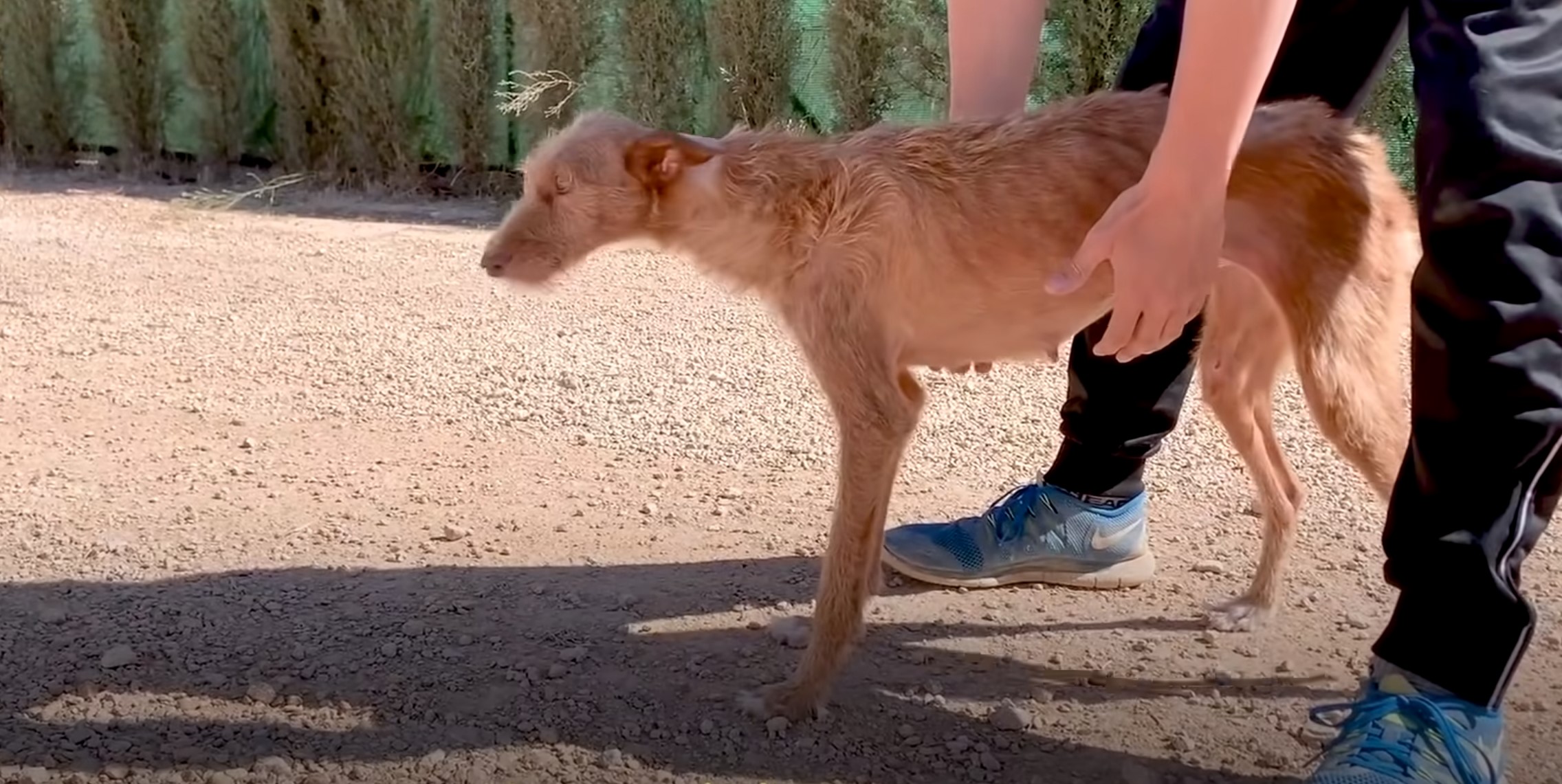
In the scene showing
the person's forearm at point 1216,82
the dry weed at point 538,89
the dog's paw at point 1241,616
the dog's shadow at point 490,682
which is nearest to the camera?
the person's forearm at point 1216,82

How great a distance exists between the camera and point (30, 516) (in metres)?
4.04

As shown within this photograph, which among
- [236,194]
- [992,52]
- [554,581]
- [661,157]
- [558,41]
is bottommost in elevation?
[236,194]

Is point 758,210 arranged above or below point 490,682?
above

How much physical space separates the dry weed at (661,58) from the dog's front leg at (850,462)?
23.1 feet

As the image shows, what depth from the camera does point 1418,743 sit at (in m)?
2.52

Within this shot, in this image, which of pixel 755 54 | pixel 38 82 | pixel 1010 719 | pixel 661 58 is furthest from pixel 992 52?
pixel 38 82

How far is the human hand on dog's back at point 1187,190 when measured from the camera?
7.85 ft

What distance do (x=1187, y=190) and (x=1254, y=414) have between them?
4.19ft

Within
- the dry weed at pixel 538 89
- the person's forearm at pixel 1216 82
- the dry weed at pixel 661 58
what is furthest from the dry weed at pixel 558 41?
the person's forearm at pixel 1216 82

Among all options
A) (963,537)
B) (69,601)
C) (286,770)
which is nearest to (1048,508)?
(963,537)

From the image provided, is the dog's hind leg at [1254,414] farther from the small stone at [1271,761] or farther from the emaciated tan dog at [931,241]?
the small stone at [1271,761]

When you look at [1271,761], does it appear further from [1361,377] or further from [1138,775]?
[1361,377]

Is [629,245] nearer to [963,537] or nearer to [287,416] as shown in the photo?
[963,537]

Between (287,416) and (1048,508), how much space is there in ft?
9.19
